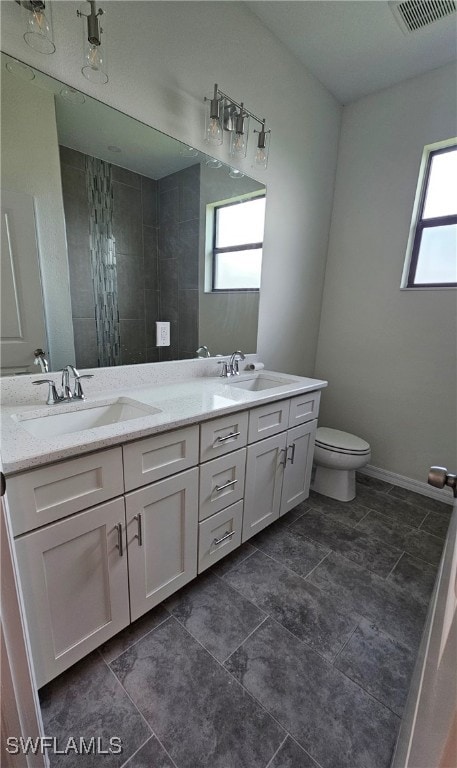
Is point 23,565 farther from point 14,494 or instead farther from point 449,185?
point 449,185

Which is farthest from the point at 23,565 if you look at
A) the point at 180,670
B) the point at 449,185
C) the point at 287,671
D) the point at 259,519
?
the point at 449,185

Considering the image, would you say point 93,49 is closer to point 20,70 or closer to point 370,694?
point 20,70

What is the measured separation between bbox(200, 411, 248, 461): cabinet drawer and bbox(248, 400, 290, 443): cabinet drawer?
0.05 meters

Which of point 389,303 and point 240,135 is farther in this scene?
point 389,303

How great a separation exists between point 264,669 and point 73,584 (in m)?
0.76

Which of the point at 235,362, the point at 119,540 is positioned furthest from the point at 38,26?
the point at 119,540

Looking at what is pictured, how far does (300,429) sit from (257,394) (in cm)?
45

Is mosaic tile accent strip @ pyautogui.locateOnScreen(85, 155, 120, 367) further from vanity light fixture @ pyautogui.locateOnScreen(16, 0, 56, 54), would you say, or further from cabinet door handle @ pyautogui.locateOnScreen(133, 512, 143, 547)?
cabinet door handle @ pyautogui.locateOnScreen(133, 512, 143, 547)

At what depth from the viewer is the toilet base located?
222 cm

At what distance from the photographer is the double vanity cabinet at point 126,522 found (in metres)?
0.90

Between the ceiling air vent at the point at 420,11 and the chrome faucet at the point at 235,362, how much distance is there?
1.89 metres

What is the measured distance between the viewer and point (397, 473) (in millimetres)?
2467

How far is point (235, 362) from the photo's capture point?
2.03 m

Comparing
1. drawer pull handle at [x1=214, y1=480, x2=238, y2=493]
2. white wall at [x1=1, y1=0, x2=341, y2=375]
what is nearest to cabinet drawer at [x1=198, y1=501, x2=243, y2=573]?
drawer pull handle at [x1=214, y1=480, x2=238, y2=493]
